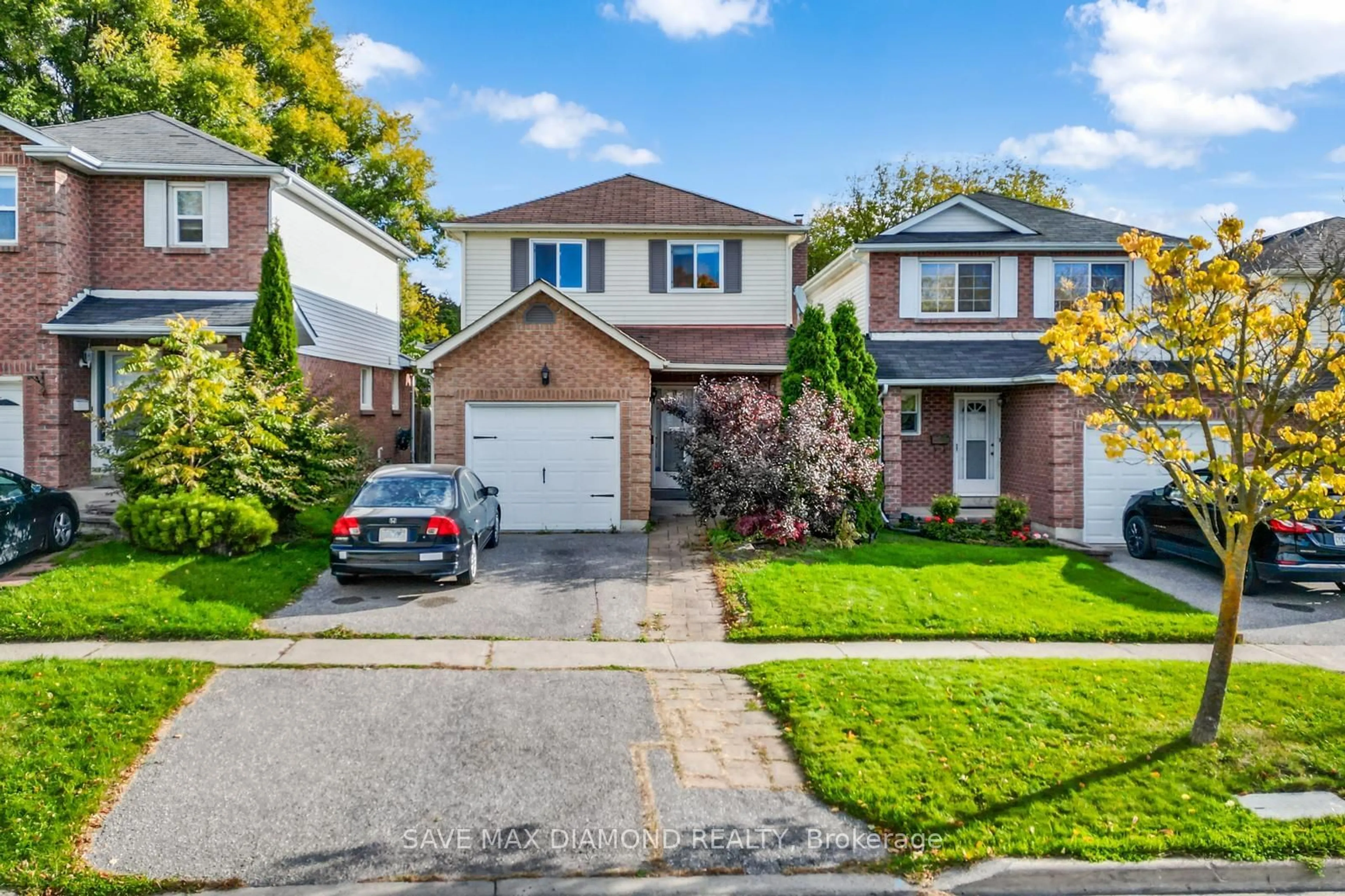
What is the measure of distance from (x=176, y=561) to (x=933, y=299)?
50.9 feet

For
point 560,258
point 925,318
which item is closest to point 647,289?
point 560,258

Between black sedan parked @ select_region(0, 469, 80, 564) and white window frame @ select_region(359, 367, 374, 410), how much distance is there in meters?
8.83

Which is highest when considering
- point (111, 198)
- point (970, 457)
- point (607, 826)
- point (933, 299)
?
point (111, 198)

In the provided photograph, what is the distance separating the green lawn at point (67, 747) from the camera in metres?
4.73

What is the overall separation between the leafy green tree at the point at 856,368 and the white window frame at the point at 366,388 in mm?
12490

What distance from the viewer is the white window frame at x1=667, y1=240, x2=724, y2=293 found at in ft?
62.1

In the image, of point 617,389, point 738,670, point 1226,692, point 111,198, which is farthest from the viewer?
point 111,198

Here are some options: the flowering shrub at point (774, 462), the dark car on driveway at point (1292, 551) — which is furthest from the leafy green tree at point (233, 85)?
the dark car on driveway at point (1292, 551)

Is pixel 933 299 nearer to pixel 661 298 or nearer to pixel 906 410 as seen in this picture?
pixel 906 410

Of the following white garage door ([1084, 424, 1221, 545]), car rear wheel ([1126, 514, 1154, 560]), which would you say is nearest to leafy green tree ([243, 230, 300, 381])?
white garage door ([1084, 424, 1221, 545])

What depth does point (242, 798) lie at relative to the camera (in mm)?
5602

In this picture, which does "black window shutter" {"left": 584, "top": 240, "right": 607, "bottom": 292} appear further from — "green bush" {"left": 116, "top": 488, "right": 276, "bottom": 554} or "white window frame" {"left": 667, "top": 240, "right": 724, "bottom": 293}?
"green bush" {"left": 116, "top": 488, "right": 276, "bottom": 554}

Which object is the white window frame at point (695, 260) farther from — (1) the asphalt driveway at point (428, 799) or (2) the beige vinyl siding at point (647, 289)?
(1) the asphalt driveway at point (428, 799)

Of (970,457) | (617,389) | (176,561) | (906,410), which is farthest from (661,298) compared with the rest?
(176,561)
